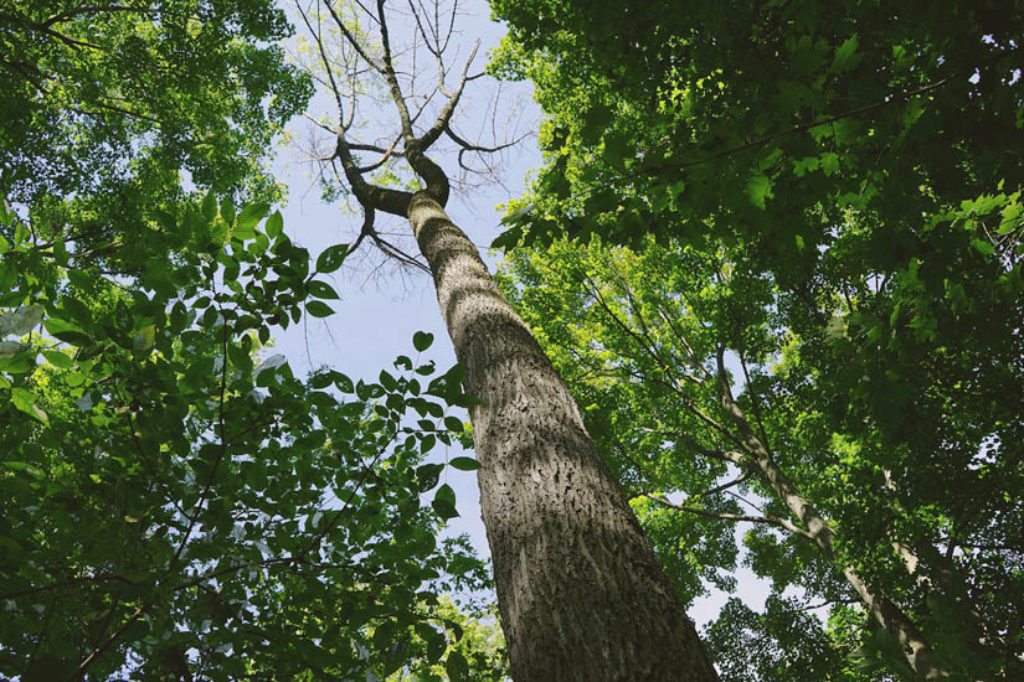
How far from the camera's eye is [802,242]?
2.16 m

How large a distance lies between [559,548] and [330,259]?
1162 mm

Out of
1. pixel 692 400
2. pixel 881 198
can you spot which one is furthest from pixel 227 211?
pixel 692 400

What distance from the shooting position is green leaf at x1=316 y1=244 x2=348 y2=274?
165 centimetres

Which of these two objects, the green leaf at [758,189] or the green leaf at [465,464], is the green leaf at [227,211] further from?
the green leaf at [758,189]

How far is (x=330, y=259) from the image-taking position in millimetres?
1675

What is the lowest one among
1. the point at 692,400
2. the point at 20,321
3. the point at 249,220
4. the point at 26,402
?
the point at 26,402

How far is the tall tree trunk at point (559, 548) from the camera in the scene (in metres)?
1.38

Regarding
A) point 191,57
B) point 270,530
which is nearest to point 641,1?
point 270,530

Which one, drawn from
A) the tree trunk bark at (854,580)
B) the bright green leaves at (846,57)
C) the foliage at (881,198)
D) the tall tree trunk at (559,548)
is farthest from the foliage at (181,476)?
the tree trunk bark at (854,580)

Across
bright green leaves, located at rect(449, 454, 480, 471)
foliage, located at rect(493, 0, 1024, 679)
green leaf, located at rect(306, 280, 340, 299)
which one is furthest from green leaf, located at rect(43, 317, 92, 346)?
foliage, located at rect(493, 0, 1024, 679)

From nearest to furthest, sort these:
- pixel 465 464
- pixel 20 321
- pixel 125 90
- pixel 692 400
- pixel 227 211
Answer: pixel 20 321
pixel 227 211
pixel 465 464
pixel 125 90
pixel 692 400

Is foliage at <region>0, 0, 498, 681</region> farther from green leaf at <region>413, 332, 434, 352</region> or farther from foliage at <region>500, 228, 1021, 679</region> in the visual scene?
foliage at <region>500, 228, 1021, 679</region>

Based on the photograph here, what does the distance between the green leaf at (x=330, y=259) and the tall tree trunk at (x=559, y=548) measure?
95 cm

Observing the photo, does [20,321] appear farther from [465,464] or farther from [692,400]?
[692,400]
